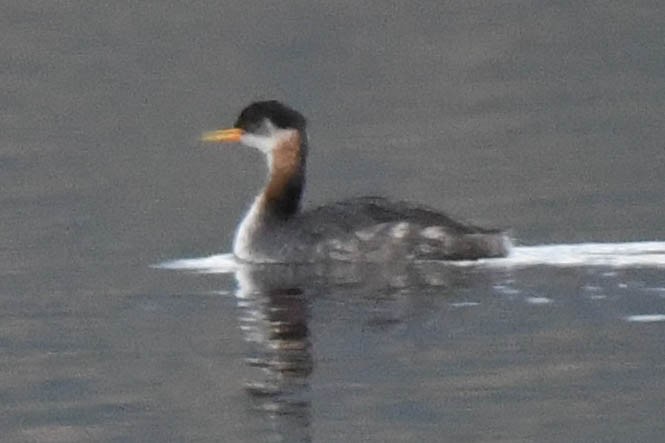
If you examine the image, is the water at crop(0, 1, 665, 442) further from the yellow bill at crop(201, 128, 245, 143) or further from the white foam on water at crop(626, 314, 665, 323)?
the yellow bill at crop(201, 128, 245, 143)

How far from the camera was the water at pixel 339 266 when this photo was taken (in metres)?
15.4

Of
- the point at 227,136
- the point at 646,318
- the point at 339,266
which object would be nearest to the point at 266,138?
the point at 227,136

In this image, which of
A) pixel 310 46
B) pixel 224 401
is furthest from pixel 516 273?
pixel 310 46

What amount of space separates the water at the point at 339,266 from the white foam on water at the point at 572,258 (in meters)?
0.04

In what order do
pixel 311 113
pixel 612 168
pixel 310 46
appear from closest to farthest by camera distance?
pixel 612 168 < pixel 311 113 < pixel 310 46

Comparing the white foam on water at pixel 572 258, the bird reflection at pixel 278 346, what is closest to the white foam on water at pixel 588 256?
the white foam on water at pixel 572 258

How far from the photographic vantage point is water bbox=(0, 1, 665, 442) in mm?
15414

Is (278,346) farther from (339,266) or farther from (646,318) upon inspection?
(339,266)

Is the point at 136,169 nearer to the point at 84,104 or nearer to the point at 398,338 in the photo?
the point at 84,104

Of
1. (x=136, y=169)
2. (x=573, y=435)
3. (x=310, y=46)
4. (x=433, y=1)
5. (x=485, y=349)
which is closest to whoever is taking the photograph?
(x=573, y=435)

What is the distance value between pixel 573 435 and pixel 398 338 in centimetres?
311

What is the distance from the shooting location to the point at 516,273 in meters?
19.6

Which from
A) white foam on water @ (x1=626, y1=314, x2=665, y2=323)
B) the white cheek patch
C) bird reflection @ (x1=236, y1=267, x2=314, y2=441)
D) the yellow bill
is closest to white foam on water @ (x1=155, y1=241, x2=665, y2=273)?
bird reflection @ (x1=236, y1=267, x2=314, y2=441)

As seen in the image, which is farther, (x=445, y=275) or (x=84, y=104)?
(x=84, y=104)
